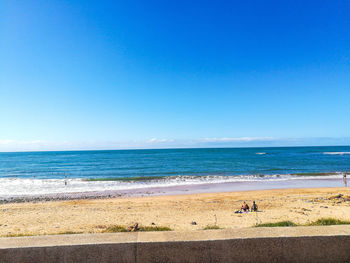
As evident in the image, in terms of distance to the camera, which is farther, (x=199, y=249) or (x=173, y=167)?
(x=173, y=167)

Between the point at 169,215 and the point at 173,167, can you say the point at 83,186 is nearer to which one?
the point at 169,215

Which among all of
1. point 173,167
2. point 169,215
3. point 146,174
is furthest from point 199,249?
point 173,167

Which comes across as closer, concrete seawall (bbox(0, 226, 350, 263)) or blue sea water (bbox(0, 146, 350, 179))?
concrete seawall (bbox(0, 226, 350, 263))

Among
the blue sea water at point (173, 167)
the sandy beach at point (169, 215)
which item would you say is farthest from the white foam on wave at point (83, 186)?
the sandy beach at point (169, 215)

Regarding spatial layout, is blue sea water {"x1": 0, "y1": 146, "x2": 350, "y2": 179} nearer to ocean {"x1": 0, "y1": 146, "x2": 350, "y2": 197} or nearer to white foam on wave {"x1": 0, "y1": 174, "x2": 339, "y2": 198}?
ocean {"x1": 0, "y1": 146, "x2": 350, "y2": 197}

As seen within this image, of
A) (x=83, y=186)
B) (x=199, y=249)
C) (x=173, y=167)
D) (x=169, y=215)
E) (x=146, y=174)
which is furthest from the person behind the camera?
(x=173, y=167)

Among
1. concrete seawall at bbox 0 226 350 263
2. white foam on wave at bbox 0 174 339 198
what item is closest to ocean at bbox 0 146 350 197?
white foam on wave at bbox 0 174 339 198

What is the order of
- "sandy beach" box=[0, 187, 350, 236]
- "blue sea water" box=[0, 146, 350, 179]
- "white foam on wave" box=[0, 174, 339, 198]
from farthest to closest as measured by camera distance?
"blue sea water" box=[0, 146, 350, 179]
"white foam on wave" box=[0, 174, 339, 198]
"sandy beach" box=[0, 187, 350, 236]

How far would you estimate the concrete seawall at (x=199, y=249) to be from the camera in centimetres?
286

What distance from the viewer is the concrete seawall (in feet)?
9.37

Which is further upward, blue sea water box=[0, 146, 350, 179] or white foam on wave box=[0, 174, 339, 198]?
white foam on wave box=[0, 174, 339, 198]

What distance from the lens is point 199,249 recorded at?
114 inches

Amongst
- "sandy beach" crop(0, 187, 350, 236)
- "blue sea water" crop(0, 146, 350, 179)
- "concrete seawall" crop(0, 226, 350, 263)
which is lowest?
"blue sea water" crop(0, 146, 350, 179)

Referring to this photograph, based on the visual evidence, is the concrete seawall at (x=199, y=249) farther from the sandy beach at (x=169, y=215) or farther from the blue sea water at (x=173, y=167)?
the blue sea water at (x=173, y=167)
